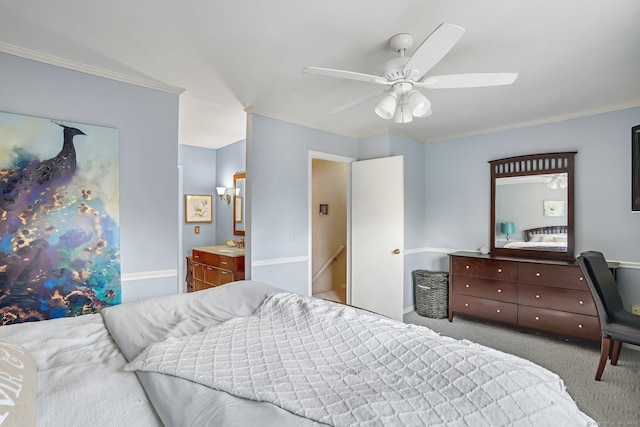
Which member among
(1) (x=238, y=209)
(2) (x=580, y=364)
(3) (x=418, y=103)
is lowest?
(2) (x=580, y=364)

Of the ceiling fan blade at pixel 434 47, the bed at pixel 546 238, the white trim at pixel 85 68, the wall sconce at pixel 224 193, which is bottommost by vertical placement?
the bed at pixel 546 238

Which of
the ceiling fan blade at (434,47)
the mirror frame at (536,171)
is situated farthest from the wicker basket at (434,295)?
the ceiling fan blade at (434,47)

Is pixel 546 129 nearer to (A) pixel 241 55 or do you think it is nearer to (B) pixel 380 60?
(B) pixel 380 60

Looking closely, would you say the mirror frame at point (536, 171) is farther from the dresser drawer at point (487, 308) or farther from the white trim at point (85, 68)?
the white trim at point (85, 68)

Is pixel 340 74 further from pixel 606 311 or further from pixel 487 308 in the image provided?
pixel 487 308

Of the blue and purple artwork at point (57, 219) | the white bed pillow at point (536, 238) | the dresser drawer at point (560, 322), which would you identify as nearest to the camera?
the blue and purple artwork at point (57, 219)

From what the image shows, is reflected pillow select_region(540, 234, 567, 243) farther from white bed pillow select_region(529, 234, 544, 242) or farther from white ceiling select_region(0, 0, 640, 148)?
white ceiling select_region(0, 0, 640, 148)

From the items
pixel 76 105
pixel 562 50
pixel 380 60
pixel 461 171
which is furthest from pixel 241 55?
pixel 461 171

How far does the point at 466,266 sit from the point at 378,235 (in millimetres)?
1081

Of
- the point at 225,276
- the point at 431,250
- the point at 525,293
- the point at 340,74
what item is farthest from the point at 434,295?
the point at 340,74

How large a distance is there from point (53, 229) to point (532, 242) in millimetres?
4533

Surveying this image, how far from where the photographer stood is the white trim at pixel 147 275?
2543mm

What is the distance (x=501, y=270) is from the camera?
3.52m

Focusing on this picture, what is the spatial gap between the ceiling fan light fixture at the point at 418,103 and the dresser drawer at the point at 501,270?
2.31 metres
